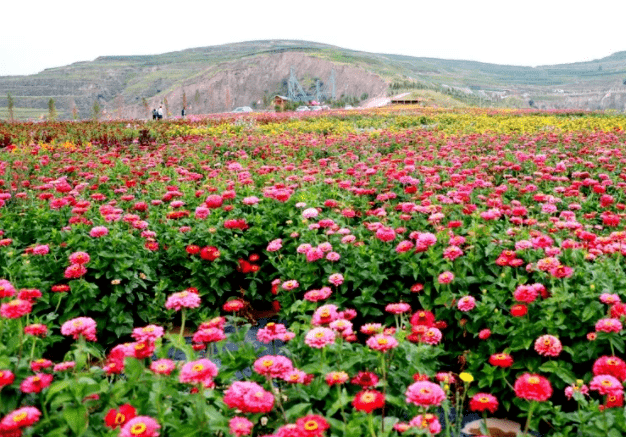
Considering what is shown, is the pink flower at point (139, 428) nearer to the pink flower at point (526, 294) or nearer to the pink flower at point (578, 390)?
the pink flower at point (578, 390)

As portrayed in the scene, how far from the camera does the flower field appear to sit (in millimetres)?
1871

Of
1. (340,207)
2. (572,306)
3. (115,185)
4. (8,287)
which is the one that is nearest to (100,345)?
(8,287)

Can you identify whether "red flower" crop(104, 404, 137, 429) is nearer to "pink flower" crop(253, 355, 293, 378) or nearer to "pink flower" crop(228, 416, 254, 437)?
"pink flower" crop(228, 416, 254, 437)

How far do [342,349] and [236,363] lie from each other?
19.0 inches

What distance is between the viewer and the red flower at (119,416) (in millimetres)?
1669

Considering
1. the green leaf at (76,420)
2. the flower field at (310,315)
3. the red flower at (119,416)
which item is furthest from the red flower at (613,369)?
the green leaf at (76,420)

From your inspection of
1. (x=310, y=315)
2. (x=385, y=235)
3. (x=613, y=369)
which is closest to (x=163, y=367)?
(x=310, y=315)

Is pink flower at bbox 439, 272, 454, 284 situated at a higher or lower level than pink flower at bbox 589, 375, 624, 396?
higher

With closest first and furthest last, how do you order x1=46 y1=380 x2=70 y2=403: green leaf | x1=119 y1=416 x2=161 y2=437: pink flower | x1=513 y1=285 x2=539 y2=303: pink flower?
x1=119 y1=416 x2=161 y2=437: pink flower → x1=46 y1=380 x2=70 y2=403: green leaf → x1=513 y1=285 x2=539 y2=303: pink flower

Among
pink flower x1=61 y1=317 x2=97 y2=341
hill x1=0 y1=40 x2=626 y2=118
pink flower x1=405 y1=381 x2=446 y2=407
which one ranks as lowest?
pink flower x1=405 y1=381 x2=446 y2=407

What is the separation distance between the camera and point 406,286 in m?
3.68

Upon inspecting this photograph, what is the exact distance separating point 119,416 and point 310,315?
170cm

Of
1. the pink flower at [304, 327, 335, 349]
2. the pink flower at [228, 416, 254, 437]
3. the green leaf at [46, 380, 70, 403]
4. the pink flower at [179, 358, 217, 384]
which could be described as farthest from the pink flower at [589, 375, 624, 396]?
the green leaf at [46, 380, 70, 403]

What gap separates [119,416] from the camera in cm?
169
